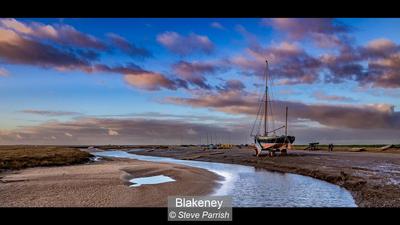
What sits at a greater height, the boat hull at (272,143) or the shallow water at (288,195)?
the boat hull at (272,143)

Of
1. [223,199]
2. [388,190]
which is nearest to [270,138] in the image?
[388,190]

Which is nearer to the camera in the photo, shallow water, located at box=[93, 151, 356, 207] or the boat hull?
shallow water, located at box=[93, 151, 356, 207]

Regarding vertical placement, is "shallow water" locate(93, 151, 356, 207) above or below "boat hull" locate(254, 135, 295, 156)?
below

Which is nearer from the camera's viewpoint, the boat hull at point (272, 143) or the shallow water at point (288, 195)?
the shallow water at point (288, 195)

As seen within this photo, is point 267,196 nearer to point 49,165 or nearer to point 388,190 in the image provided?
point 388,190

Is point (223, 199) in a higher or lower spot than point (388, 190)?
higher

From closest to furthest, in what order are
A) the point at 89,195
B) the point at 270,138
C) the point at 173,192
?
the point at 89,195 < the point at 173,192 < the point at 270,138

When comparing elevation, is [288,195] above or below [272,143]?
below

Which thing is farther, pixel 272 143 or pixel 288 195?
pixel 272 143
